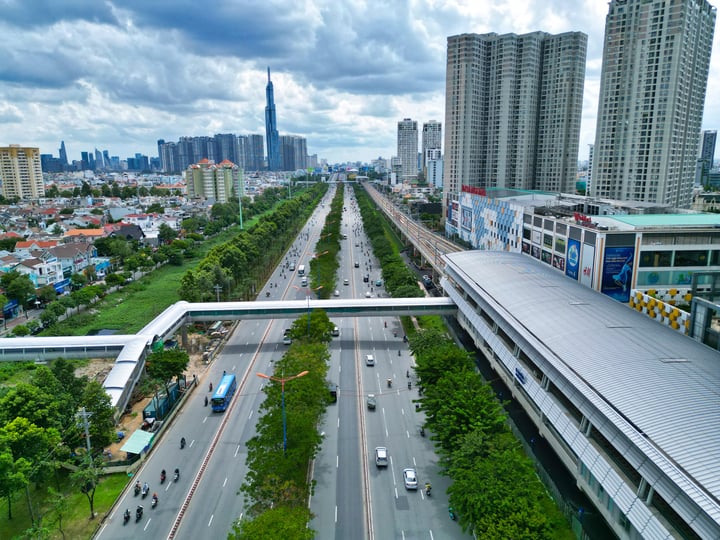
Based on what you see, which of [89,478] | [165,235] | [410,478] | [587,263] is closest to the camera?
[89,478]

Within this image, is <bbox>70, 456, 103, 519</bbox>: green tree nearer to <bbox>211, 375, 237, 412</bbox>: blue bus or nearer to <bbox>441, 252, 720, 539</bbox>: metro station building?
<bbox>211, 375, 237, 412</bbox>: blue bus

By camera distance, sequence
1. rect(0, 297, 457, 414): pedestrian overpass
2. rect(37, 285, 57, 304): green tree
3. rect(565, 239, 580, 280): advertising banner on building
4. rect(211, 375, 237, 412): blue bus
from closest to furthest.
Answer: rect(211, 375, 237, 412): blue bus
rect(0, 297, 457, 414): pedestrian overpass
rect(565, 239, 580, 280): advertising banner on building
rect(37, 285, 57, 304): green tree

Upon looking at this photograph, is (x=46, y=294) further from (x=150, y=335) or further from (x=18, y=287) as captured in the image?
(x=150, y=335)

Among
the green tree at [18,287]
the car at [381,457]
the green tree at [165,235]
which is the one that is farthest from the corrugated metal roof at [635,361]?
the green tree at [165,235]

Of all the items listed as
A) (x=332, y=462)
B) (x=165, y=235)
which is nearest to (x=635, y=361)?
(x=332, y=462)

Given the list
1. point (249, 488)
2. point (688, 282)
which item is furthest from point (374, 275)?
point (249, 488)

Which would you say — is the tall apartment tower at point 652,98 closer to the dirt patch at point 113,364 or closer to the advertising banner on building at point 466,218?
the advertising banner on building at point 466,218

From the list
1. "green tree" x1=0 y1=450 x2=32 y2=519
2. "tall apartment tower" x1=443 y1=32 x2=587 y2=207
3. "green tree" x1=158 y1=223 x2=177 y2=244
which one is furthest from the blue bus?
"tall apartment tower" x1=443 y1=32 x2=587 y2=207
